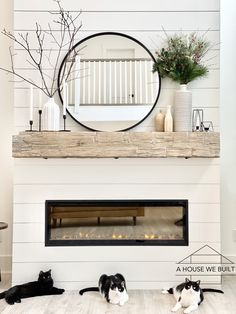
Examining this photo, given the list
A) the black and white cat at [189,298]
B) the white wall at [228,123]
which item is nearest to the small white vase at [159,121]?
the white wall at [228,123]

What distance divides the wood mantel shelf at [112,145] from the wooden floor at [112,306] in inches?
47.4

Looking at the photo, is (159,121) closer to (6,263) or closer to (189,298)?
(189,298)

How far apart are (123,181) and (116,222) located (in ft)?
1.32

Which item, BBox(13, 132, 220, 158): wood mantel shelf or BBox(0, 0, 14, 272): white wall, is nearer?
BBox(13, 132, 220, 158): wood mantel shelf

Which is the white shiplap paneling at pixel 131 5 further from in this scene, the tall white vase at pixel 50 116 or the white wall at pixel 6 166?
the tall white vase at pixel 50 116

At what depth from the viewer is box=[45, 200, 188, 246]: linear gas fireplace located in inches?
129

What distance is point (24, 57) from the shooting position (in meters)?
3.29

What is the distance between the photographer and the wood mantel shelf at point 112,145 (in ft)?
9.84

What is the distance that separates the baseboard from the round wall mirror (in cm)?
159

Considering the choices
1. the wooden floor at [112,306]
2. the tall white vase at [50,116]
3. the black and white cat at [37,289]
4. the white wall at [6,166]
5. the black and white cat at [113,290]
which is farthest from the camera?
the white wall at [6,166]

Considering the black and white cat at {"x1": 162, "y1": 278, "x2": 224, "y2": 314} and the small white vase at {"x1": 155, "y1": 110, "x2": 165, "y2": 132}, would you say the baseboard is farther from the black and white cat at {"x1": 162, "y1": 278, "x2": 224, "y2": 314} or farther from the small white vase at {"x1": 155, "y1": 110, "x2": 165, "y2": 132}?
the small white vase at {"x1": 155, "y1": 110, "x2": 165, "y2": 132}

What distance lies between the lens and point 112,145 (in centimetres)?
301

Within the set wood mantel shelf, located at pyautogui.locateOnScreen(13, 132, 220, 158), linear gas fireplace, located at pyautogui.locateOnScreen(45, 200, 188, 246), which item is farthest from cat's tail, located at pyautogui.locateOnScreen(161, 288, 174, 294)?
wood mantel shelf, located at pyautogui.locateOnScreen(13, 132, 220, 158)

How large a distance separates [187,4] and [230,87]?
95cm
